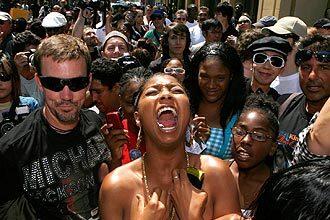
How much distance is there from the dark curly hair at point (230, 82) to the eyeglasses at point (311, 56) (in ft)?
1.44

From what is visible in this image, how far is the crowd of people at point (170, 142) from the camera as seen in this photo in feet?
5.45

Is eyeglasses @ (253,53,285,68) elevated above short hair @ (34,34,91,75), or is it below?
below

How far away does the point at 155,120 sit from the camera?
1.97 meters

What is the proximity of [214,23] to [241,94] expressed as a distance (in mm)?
3272

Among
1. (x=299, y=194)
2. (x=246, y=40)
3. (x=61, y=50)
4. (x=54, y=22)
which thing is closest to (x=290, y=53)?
(x=246, y=40)

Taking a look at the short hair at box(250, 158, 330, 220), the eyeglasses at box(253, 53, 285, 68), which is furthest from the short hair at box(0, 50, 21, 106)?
the short hair at box(250, 158, 330, 220)

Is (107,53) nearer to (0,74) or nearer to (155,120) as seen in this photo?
(0,74)

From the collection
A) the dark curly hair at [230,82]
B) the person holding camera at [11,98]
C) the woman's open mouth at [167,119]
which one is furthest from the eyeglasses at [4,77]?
the woman's open mouth at [167,119]

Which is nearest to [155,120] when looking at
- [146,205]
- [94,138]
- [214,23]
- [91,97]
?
[146,205]

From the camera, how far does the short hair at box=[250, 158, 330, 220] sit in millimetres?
1067

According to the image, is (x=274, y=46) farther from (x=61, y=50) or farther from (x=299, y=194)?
(x=299, y=194)

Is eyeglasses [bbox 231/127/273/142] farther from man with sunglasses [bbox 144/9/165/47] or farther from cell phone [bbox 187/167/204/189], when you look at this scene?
man with sunglasses [bbox 144/9/165/47]

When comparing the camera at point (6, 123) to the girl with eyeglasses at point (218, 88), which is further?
the girl with eyeglasses at point (218, 88)

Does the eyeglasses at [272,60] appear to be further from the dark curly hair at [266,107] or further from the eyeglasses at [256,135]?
the eyeglasses at [256,135]
